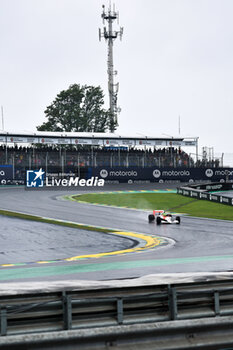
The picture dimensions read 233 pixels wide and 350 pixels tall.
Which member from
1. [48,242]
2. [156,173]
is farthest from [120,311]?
[156,173]

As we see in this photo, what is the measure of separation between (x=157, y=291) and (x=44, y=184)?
45.9 m

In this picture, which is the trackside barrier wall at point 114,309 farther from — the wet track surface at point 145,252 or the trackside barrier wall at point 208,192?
the trackside barrier wall at point 208,192

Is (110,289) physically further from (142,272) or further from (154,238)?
(154,238)

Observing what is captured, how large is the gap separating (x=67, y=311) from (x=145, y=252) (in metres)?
10.3

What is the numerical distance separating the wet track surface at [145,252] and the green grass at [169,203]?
10.8 ft

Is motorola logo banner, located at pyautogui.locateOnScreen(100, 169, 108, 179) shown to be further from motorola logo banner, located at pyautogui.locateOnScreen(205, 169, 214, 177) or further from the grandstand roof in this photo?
motorola logo banner, located at pyautogui.locateOnScreen(205, 169, 214, 177)

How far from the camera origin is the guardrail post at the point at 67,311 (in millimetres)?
5242

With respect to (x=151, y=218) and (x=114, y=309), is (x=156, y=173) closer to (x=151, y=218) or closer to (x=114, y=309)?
(x=151, y=218)

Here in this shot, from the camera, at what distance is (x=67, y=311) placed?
527 centimetres

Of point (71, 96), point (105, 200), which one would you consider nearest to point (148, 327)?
point (105, 200)

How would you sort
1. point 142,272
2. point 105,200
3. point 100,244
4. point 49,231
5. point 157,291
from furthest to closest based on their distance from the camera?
point 105,200 → point 49,231 → point 100,244 → point 142,272 → point 157,291

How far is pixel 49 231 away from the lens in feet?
66.8

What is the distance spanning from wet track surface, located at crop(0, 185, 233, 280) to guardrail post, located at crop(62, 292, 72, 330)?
5866mm

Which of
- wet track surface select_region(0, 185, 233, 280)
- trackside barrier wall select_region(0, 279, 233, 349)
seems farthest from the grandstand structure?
trackside barrier wall select_region(0, 279, 233, 349)
